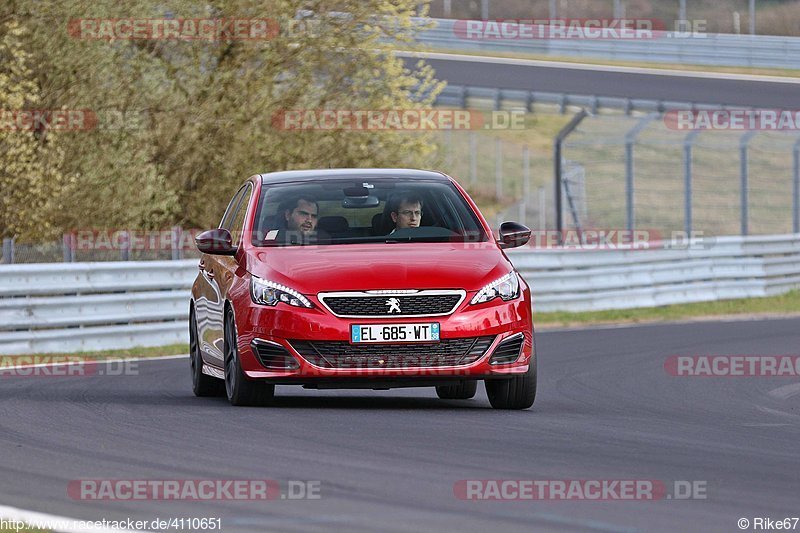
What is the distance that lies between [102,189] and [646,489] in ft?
56.4

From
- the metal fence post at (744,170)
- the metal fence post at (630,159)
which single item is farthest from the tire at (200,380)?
the metal fence post at (744,170)

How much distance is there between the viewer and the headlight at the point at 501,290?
10492mm

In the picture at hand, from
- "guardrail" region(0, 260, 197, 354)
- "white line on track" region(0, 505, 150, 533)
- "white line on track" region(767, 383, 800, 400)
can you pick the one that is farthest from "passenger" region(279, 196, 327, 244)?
"guardrail" region(0, 260, 197, 354)

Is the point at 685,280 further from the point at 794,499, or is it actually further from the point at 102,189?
the point at 794,499

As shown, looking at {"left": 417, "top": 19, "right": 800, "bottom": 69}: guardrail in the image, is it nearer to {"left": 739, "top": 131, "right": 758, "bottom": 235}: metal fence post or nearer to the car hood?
{"left": 739, "top": 131, "right": 758, "bottom": 235}: metal fence post

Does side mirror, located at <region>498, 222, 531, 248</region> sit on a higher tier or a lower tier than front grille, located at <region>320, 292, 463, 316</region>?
higher

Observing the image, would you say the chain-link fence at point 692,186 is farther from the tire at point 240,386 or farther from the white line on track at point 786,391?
the tire at point 240,386

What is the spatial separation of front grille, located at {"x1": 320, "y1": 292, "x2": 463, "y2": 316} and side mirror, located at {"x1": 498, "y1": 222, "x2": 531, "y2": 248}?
118 cm

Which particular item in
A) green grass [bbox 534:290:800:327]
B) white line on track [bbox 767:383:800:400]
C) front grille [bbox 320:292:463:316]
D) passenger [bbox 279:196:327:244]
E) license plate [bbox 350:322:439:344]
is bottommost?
green grass [bbox 534:290:800:327]

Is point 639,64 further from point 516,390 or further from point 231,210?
point 516,390

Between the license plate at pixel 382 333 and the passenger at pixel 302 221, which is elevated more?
the passenger at pixel 302 221

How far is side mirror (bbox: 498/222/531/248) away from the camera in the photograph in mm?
11359

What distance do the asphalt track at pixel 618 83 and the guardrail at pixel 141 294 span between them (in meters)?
16.8

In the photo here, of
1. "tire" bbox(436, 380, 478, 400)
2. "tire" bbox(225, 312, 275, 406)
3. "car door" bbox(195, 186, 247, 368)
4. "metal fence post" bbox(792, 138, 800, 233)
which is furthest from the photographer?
"metal fence post" bbox(792, 138, 800, 233)
